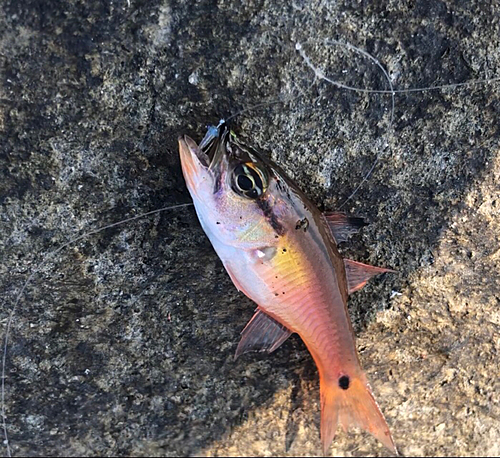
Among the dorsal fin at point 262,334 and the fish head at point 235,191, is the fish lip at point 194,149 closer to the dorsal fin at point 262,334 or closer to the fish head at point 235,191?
the fish head at point 235,191

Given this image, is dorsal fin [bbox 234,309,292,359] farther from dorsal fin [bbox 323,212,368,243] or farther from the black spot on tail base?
dorsal fin [bbox 323,212,368,243]

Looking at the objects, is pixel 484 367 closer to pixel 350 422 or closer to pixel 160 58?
pixel 350 422

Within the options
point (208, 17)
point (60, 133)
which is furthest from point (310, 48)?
point (60, 133)

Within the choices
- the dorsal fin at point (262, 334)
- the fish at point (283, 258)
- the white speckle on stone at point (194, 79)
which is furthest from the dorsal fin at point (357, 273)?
the white speckle on stone at point (194, 79)

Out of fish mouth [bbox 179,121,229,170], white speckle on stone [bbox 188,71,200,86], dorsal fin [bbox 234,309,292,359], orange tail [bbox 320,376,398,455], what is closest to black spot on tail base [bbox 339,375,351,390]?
orange tail [bbox 320,376,398,455]

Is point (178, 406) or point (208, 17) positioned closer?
point (208, 17)

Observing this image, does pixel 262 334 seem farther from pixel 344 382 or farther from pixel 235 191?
pixel 235 191
